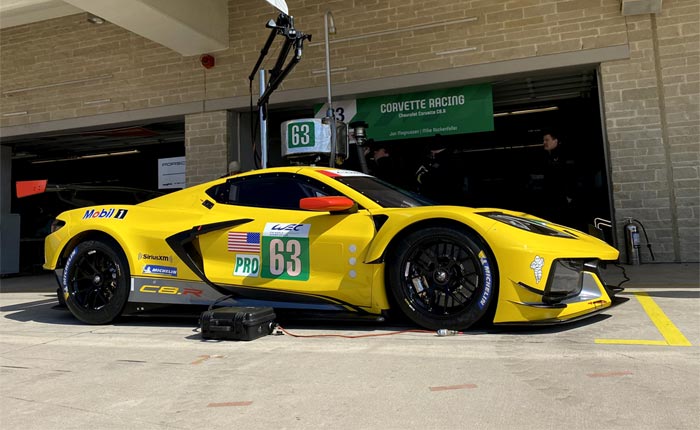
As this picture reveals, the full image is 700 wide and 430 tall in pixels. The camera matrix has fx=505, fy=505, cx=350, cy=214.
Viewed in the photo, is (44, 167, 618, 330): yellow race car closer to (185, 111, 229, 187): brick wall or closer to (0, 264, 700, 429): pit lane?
(0, 264, 700, 429): pit lane

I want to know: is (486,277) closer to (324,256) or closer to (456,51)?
(324,256)

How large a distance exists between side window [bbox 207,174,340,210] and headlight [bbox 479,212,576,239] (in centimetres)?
127

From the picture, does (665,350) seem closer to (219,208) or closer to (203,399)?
(203,399)

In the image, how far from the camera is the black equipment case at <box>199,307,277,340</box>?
3729 mm

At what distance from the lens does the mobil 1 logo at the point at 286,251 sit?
4.00 metres

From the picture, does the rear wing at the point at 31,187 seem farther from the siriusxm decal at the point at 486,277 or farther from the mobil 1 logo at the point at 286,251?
the siriusxm decal at the point at 486,277

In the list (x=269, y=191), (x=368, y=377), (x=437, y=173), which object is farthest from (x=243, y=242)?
(x=437, y=173)

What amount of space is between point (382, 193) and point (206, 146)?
7.01 metres

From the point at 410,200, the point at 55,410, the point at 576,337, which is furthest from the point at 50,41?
the point at 576,337

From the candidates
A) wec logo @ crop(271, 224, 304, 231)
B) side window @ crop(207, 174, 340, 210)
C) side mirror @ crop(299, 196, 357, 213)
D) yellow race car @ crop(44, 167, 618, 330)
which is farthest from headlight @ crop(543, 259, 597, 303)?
wec logo @ crop(271, 224, 304, 231)

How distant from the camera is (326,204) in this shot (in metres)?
3.84

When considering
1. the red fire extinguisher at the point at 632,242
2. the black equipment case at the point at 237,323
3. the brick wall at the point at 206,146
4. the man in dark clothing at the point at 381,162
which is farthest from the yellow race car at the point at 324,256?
the man in dark clothing at the point at 381,162

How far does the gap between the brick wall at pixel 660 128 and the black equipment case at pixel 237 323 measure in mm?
6345

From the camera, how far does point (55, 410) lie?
95.3 inches
